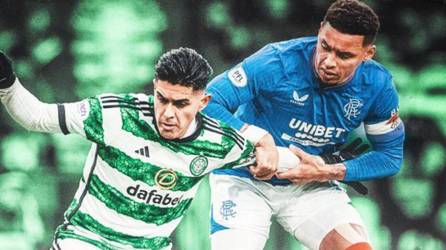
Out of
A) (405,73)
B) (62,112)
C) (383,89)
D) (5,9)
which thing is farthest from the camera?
(405,73)

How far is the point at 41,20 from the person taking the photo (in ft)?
17.2

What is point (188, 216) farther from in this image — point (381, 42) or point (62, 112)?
point (62, 112)

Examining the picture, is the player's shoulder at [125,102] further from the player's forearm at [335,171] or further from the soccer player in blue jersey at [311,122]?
the player's forearm at [335,171]

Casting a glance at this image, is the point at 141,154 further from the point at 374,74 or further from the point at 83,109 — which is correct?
the point at 374,74

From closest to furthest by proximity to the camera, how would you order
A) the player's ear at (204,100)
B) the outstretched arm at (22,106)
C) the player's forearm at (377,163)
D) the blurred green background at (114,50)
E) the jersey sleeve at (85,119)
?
the outstretched arm at (22,106)
the jersey sleeve at (85,119)
the player's ear at (204,100)
the player's forearm at (377,163)
the blurred green background at (114,50)

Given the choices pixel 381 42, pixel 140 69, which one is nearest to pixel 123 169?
pixel 140 69

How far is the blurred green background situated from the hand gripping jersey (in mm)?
1253

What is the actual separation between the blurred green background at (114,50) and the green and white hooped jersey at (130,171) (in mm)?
1747

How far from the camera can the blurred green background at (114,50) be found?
526 centimetres

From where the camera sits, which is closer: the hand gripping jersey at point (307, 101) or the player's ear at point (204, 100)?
the player's ear at point (204, 100)

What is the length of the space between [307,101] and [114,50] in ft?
5.20

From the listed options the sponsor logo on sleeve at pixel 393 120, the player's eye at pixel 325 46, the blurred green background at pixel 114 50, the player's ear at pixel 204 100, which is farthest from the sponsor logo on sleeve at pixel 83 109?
the blurred green background at pixel 114 50

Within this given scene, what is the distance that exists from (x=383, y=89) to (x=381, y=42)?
1491mm

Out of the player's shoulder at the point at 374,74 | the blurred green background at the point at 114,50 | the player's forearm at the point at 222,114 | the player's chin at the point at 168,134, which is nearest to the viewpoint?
the player's chin at the point at 168,134
